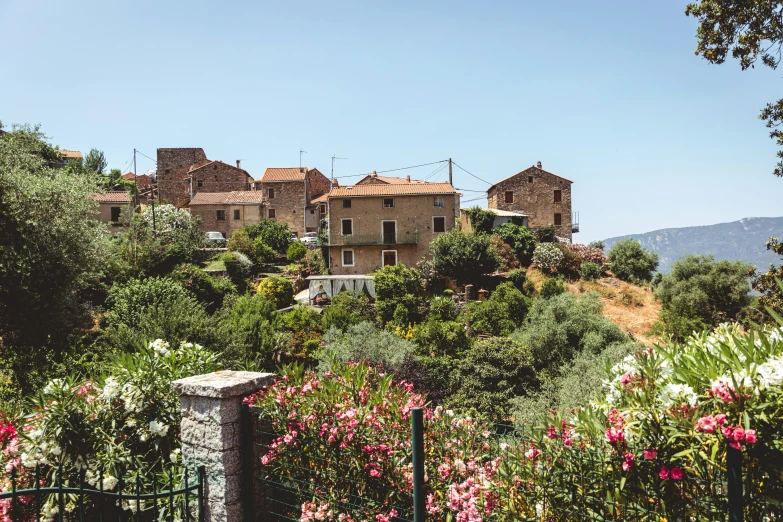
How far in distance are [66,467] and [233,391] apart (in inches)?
68.3

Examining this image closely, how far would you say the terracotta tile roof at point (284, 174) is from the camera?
5153 cm

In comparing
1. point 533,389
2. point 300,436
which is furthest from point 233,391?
point 533,389

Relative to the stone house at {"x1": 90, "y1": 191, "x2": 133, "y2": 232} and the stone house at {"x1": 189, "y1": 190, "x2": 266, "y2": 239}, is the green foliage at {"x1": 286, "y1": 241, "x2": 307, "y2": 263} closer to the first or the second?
the stone house at {"x1": 189, "y1": 190, "x2": 266, "y2": 239}

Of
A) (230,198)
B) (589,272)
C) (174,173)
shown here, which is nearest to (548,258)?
(589,272)

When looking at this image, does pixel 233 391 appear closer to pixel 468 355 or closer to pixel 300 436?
pixel 300 436

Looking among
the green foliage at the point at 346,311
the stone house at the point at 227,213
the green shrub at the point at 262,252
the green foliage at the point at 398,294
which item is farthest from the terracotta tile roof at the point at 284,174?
the green foliage at the point at 398,294

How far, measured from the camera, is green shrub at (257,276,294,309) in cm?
3178

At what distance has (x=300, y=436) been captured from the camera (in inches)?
165

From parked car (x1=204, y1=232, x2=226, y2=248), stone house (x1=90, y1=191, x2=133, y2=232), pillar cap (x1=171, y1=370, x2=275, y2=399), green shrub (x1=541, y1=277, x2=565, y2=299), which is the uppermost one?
stone house (x1=90, y1=191, x2=133, y2=232)

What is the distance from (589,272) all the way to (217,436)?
3544cm

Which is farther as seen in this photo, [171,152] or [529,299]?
[171,152]

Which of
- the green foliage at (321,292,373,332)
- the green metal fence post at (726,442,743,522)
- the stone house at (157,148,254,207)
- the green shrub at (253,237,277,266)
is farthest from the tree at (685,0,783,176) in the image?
the stone house at (157,148,254,207)

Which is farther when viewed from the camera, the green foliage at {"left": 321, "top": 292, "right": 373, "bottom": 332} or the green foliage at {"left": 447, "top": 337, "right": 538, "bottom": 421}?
the green foliage at {"left": 321, "top": 292, "right": 373, "bottom": 332}

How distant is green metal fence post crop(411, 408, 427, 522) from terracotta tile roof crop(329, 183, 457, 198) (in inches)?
1381
